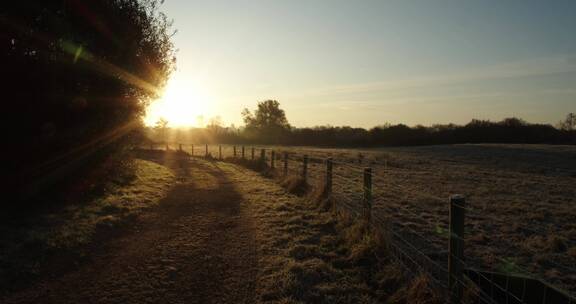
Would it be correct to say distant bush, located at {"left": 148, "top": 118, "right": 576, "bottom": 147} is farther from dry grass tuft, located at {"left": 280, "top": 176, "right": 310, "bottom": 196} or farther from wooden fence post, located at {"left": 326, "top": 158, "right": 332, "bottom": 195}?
wooden fence post, located at {"left": 326, "top": 158, "right": 332, "bottom": 195}

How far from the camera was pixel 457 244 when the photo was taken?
490 cm

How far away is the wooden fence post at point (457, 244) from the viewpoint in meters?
4.87

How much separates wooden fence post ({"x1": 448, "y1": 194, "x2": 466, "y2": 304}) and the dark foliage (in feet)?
35.3

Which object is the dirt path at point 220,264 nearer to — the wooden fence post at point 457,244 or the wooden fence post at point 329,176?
the wooden fence post at point 329,176

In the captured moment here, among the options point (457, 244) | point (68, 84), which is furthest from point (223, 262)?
point (68, 84)

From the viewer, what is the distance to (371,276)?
6.22 metres

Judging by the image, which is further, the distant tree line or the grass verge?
the distant tree line

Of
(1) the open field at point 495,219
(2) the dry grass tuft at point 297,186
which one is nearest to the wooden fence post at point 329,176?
(1) the open field at point 495,219

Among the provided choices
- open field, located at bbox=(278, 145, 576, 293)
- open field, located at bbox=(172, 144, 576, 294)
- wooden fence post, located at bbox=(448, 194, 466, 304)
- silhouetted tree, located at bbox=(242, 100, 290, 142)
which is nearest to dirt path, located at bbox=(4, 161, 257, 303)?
wooden fence post, located at bbox=(448, 194, 466, 304)

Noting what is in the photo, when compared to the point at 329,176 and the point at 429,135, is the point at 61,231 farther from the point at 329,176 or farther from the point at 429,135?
the point at 429,135

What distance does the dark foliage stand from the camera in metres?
10.5

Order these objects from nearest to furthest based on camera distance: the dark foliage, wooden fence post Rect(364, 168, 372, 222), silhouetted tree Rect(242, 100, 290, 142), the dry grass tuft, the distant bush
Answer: wooden fence post Rect(364, 168, 372, 222)
the dark foliage
the dry grass tuft
the distant bush
silhouetted tree Rect(242, 100, 290, 142)

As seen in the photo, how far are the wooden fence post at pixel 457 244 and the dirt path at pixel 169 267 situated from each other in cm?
271

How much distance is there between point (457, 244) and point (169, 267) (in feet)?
15.1
